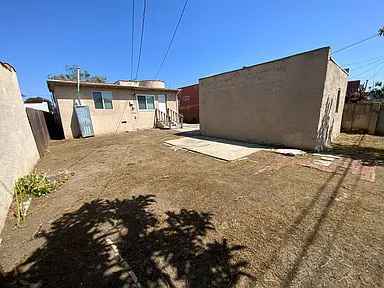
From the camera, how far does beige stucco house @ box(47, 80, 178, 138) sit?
35.3 feet

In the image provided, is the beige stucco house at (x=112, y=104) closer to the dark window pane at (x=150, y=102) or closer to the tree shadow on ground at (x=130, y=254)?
the dark window pane at (x=150, y=102)

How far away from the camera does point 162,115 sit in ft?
49.7

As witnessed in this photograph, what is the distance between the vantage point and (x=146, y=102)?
46.6ft

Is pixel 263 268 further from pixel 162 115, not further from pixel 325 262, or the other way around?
pixel 162 115

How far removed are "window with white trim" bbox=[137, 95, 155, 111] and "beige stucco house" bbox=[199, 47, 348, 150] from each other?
6651 mm

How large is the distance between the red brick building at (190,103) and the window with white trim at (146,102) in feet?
18.8

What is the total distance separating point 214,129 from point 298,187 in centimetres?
663

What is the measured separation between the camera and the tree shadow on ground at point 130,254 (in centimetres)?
183

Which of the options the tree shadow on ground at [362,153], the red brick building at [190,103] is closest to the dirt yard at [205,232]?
the tree shadow on ground at [362,153]

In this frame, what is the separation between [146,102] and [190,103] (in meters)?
6.49

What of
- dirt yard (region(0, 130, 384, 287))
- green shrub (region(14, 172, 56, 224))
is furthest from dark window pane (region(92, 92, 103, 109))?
Answer: green shrub (region(14, 172, 56, 224))

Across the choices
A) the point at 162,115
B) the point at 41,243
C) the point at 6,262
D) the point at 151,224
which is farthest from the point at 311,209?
the point at 162,115

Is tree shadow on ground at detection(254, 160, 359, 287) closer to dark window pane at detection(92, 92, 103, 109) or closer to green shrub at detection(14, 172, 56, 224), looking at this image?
green shrub at detection(14, 172, 56, 224)

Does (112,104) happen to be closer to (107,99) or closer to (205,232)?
(107,99)
